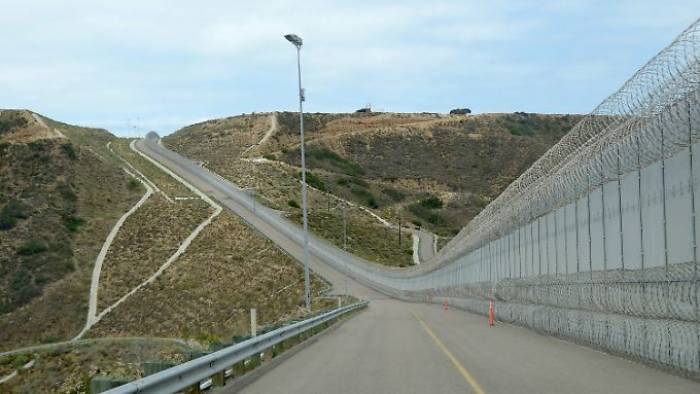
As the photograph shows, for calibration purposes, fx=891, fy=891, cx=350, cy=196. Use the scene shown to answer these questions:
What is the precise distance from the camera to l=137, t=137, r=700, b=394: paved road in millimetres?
13797

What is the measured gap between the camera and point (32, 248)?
81375 millimetres

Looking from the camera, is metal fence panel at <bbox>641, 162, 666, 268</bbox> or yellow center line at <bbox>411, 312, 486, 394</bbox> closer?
yellow center line at <bbox>411, 312, 486, 394</bbox>

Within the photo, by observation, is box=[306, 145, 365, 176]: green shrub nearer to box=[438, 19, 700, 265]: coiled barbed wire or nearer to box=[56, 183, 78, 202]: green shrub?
box=[56, 183, 78, 202]: green shrub

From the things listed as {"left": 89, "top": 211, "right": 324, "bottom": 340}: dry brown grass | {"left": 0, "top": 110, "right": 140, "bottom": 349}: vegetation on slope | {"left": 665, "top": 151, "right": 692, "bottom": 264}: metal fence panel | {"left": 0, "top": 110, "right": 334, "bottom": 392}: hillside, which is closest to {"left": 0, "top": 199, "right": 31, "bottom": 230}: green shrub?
{"left": 0, "top": 110, "right": 140, "bottom": 349}: vegetation on slope

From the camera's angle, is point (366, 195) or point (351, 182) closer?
point (366, 195)

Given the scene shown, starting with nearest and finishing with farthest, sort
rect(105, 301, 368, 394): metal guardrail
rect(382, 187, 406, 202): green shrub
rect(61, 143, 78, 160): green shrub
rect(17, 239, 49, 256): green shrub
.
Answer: rect(105, 301, 368, 394): metal guardrail, rect(17, 239, 49, 256): green shrub, rect(61, 143, 78, 160): green shrub, rect(382, 187, 406, 202): green shrub

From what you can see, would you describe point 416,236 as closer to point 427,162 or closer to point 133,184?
point 133,184

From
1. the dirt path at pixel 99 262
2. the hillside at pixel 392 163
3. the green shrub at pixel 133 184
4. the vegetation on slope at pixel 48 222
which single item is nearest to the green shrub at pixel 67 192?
the vegetation on slope at pixel 48 222

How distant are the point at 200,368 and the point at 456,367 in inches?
238

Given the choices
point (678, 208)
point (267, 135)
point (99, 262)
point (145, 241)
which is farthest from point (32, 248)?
point (267, 135)

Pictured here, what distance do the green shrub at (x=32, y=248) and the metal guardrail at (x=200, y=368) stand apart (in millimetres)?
64620

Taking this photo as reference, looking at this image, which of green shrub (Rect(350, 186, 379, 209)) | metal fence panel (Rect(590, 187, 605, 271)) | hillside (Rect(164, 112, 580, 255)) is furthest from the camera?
green shrub (Rect(350, 186, 379, 209))

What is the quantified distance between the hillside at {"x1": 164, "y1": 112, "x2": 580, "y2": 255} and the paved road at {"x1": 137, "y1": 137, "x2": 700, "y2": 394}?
92.8 metres

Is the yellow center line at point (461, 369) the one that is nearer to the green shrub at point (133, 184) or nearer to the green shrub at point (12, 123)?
the green shrub at point (133, 184)
